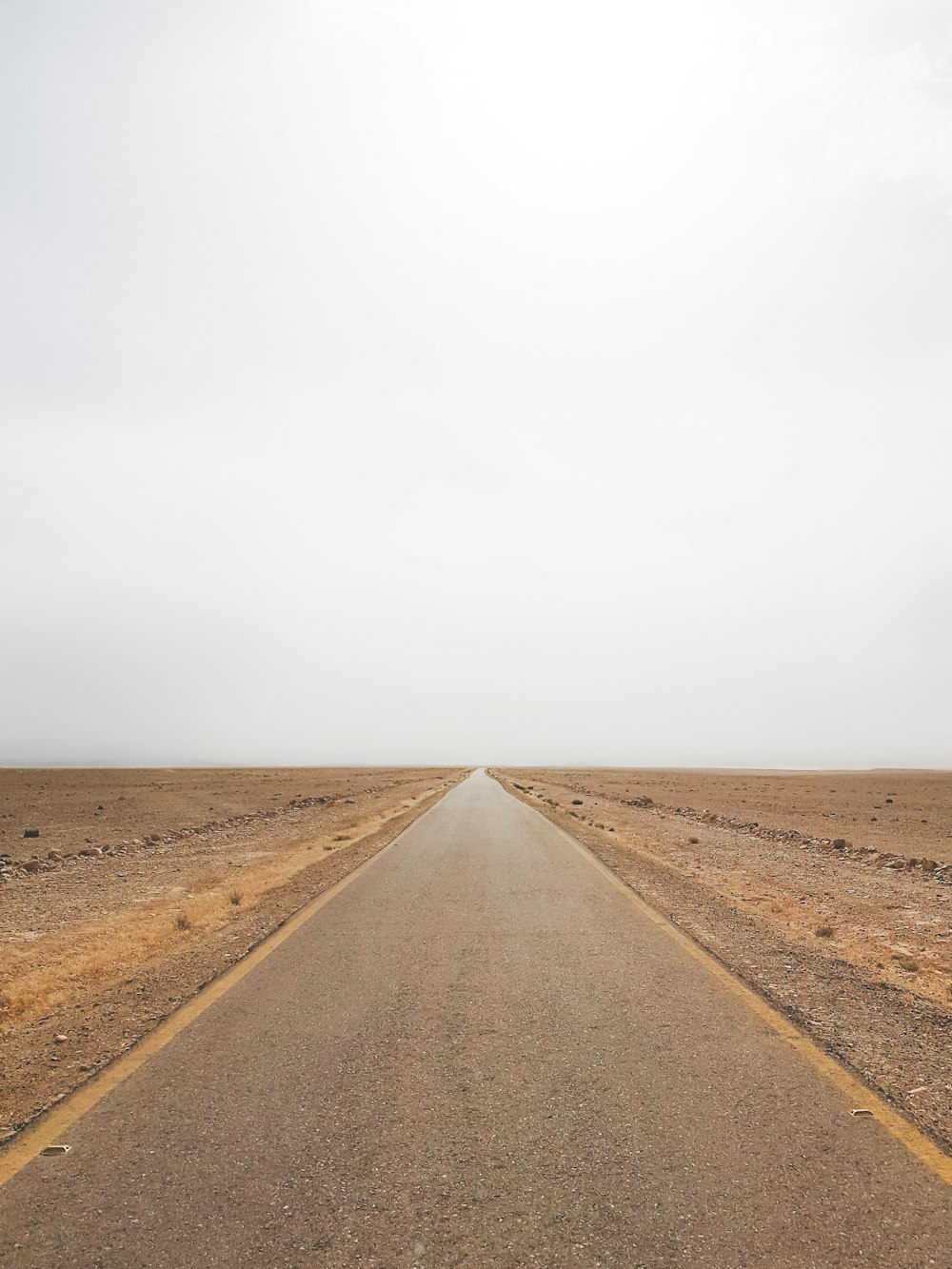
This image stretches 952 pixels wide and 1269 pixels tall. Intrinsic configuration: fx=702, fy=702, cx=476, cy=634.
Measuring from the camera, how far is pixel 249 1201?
3598 millimetres

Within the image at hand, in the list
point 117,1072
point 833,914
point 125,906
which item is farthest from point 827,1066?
point 125,906

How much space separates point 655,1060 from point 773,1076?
83 centimetres

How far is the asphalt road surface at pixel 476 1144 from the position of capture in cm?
330

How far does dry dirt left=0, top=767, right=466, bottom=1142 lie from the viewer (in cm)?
598

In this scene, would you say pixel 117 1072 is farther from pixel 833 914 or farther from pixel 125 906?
pixel 833 914

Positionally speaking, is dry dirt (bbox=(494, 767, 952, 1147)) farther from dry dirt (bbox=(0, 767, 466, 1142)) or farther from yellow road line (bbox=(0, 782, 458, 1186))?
dry dirt (bbox=(0, 767, 466, 1142))

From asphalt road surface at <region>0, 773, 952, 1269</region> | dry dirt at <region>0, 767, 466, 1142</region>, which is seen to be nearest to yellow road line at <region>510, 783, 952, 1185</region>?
asphalt road surface at <region>0, 773, 952, 1269</region>

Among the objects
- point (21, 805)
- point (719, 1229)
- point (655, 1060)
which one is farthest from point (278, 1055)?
point (21, 805)

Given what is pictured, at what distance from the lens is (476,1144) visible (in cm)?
411

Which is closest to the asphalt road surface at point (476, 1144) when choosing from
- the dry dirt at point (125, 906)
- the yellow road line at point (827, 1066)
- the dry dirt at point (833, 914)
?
the yellow road line at point (827, 1066)

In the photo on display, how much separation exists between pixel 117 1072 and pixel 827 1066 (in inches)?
207

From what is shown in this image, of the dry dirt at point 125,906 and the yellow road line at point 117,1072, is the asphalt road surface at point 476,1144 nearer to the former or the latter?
the yellow road line at point 117,1072

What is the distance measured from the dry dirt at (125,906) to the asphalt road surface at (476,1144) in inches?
34.5

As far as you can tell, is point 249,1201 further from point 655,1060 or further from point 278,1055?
point 655,1060
